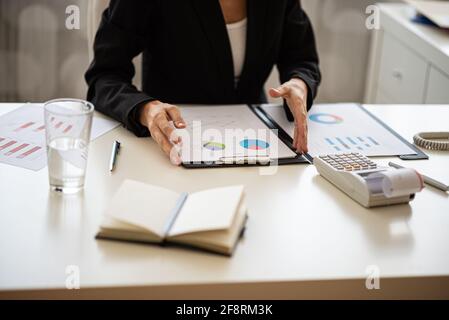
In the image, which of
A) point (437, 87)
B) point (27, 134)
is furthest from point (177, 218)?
point (437, 87)

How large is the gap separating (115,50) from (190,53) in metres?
0.21

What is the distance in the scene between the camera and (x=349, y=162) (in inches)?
46.4

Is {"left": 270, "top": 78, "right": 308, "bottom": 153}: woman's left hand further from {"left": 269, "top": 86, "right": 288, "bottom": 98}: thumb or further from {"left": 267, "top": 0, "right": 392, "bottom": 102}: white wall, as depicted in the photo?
{"left": 267, "top": 0, "right": 392, "bottom": 102}: white wall

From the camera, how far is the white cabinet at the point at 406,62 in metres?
2.07

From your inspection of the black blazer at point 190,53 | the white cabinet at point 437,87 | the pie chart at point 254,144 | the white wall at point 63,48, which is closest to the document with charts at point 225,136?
the pie chart at point 254,144

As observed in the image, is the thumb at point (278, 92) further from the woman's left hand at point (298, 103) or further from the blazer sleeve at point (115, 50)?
the blazer sleeve at point (115, 50)

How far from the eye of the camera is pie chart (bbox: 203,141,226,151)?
1.26 m

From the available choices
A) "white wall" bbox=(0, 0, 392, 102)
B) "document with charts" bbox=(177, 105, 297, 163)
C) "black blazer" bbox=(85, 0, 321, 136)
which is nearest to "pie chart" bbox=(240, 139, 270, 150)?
"document with charts" bbox=(177, 105, 297, 163)

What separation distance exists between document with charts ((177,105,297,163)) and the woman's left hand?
0.03 meters

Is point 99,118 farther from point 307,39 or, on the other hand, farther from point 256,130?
point 307,39

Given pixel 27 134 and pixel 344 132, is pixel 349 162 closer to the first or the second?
pixel 344 132

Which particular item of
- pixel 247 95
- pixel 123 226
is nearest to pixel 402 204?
pixel 123 226

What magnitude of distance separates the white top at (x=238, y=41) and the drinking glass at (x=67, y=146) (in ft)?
2.10
